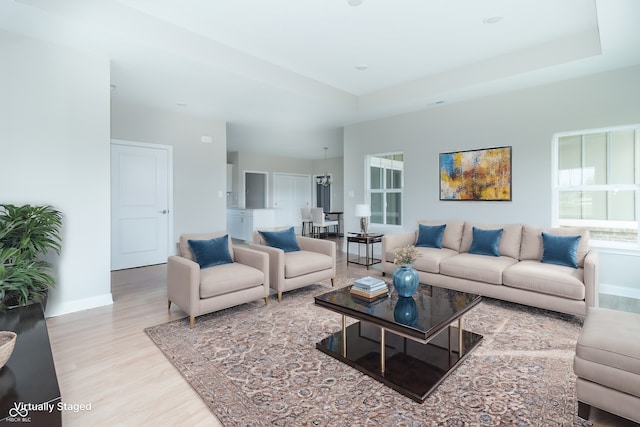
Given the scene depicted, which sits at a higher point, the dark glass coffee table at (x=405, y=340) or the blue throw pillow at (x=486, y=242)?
the blue throw pillow at (x=486, y=242)

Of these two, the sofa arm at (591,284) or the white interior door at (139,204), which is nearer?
the sofa arm at (591,284)

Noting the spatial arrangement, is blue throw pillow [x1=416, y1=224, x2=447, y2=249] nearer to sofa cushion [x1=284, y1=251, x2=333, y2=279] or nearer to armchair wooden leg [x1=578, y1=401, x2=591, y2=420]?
sofa cushion [x1=284, y1=251, x2=333, y2=279]

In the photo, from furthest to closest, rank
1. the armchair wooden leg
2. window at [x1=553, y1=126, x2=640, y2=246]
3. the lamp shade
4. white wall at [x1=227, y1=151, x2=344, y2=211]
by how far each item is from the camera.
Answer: white wall at [x1=227, y1=151, x2=344, y2=211] < the lamp shade < window at [x1=553, y1=126, x2=640, y2=246] < the armchair wooden leg

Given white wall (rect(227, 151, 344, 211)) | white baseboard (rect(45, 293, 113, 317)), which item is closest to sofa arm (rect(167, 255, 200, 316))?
white baseboard (rect(45, 293, 113, 317))

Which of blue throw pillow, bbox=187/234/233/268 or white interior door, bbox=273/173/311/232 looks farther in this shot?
white interior door, bbox=273/173/311/232

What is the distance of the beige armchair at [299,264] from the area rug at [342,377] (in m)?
A: 0.55

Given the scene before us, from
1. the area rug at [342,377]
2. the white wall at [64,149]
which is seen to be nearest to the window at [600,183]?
the area rug at [342,377]

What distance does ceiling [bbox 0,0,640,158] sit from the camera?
289cm

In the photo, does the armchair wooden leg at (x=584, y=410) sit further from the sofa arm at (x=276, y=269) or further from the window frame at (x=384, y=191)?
the window frame at (x=384, y=191)

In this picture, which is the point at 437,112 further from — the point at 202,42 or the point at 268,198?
the point at 268,198

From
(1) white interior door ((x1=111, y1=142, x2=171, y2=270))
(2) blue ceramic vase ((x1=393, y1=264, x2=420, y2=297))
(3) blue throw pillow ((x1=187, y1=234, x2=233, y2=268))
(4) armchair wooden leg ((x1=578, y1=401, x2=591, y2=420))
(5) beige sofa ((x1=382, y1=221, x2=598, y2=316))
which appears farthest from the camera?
(1) white interior door ((x1=111, y1=142, x2=171, y2=270))

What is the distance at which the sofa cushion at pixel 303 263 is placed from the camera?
3619 mm

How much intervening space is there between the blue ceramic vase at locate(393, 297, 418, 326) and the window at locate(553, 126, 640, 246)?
122 inches

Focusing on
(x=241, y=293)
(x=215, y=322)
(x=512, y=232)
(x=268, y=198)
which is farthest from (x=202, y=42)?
(x=268, y=198)
